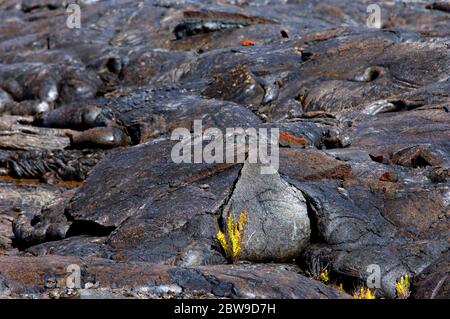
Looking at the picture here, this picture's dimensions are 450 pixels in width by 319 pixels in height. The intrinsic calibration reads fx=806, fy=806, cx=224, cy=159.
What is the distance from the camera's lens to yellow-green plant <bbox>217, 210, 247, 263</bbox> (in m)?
10.9

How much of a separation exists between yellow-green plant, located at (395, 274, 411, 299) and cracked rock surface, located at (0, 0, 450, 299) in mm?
90

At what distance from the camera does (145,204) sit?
39.6ft

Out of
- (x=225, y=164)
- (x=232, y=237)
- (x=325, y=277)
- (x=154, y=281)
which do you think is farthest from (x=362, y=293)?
(x=225, y=164)

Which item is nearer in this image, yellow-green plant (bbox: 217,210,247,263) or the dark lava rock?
the dark lava rock

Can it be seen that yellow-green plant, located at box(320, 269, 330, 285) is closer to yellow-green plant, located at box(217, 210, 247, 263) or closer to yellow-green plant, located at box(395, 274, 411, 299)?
yellow-green plant, located at box(395, 274, 411, 299)

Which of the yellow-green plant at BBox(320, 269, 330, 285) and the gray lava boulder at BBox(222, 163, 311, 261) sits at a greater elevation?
the gray lava boulder at BBox(222, 163, 311, 261)

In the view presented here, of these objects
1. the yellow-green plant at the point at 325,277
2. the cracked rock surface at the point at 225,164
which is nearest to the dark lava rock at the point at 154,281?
the cracked rock surface at the point at 225,164

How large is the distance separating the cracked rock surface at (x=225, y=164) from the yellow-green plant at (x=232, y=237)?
0.29 feet

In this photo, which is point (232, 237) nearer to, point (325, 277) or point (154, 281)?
point (325, 277)

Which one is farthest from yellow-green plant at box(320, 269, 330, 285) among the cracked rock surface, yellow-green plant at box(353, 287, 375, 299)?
yellow-green plant at box(353, 287, 375, 299)

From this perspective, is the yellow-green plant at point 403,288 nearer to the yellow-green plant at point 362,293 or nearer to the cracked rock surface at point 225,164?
the cracked rock surface at point 225,164

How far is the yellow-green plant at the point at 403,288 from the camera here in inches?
388

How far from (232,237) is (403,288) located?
2.39 metres

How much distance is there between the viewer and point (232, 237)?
10.9 metres
